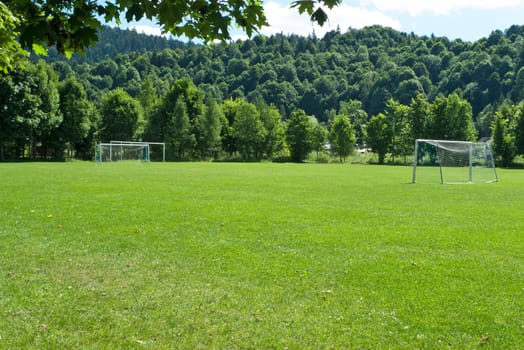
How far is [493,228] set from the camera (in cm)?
1188


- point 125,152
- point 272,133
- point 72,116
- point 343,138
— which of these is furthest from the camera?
point 272,133

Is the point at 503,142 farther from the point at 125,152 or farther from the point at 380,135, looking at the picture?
the point at 125,152

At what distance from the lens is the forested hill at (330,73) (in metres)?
145

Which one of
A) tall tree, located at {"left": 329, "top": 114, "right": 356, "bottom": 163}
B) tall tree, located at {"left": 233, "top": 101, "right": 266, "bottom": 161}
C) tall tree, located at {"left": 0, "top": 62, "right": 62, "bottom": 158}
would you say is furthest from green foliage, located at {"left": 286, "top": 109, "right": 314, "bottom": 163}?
tall tree, located at {"left": 0, "top": 62, "right": 62, "bottom": 158}

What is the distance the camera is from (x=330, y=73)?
192 meters

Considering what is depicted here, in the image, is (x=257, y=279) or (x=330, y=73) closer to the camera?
(x=257, y=279)

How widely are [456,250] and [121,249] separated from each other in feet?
23.6

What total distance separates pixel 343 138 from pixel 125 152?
38.9m

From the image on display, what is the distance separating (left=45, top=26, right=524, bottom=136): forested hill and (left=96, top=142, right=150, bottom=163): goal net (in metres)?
67.7

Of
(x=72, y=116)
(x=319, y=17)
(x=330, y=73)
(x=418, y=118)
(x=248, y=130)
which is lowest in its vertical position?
(x=319, y=17)

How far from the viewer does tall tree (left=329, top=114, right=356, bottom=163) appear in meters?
78.8

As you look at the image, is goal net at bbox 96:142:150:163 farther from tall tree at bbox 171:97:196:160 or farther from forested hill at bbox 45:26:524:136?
forested hill at bbox 45:26:524:136

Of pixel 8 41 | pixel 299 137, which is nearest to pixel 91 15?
pixel 8 41

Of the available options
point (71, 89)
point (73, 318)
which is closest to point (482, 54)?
point (71, 89)
